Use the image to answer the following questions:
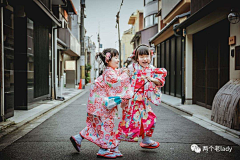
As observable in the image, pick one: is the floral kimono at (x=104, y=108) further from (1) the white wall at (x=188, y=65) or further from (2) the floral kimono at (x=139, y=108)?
(1) the white wall at (x=188, y=65)

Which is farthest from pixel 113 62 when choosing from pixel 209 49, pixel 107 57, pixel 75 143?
pixel 209 49

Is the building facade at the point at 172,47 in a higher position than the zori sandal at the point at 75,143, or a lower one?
higher

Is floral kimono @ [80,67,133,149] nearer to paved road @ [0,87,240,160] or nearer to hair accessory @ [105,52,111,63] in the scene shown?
hair accessory @ [105,52,111,63]

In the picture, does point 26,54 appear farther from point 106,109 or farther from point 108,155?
point 108,155

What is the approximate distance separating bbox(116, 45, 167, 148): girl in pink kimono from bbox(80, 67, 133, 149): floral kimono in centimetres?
28

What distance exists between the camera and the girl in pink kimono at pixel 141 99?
4.19m

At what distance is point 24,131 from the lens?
238 inches

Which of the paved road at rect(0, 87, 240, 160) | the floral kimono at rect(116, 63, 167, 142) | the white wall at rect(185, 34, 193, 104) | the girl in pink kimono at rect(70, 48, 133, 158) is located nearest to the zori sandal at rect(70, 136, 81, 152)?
the girl in pink kimono at rect(70, 48, 133, 158)

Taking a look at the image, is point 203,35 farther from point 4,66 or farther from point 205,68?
point 4,66

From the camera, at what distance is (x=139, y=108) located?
426 cm

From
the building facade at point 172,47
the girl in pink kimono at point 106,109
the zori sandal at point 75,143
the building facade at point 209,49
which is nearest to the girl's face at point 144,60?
the girl in pink kimono at point 106,109

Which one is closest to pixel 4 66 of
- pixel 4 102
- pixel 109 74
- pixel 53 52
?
pixel 4 102

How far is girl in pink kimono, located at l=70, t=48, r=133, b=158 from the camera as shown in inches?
154

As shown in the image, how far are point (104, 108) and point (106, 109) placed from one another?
0.03m
